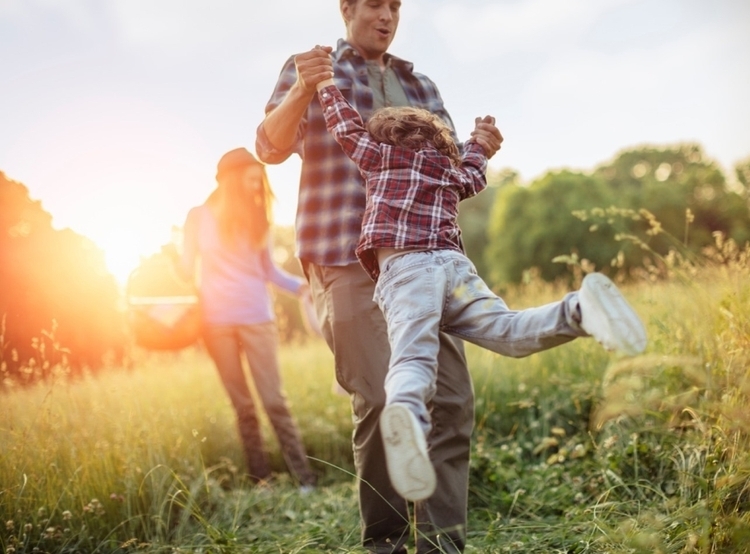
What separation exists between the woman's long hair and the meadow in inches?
50.7

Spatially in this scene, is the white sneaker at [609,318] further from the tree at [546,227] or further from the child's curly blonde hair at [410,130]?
the tree at [546,227]

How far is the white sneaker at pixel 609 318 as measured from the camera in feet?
5.41

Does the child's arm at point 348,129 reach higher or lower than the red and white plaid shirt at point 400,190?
higher

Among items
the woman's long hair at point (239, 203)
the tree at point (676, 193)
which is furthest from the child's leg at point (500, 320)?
the tree at point (676, 193)

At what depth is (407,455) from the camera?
63.6 inches

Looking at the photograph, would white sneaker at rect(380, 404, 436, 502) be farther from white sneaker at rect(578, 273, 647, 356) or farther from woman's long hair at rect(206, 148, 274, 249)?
woman's long hair at rect(206, 148, 274, 249)

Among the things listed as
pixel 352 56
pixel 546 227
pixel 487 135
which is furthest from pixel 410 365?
pixel 546 227

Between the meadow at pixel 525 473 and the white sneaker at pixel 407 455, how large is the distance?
529mm

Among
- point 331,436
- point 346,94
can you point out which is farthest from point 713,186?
point 346,94

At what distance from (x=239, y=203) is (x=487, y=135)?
2.54 metres

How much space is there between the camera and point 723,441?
2.37m

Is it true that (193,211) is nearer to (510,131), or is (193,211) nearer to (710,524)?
(510,131)

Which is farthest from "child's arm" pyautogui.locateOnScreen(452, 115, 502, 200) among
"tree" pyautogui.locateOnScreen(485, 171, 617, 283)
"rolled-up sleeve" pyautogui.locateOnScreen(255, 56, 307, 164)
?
"tree" pyautogui.locateOnScreen(485, 171, 617, 283)

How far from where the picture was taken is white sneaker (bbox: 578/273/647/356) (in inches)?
65.0
